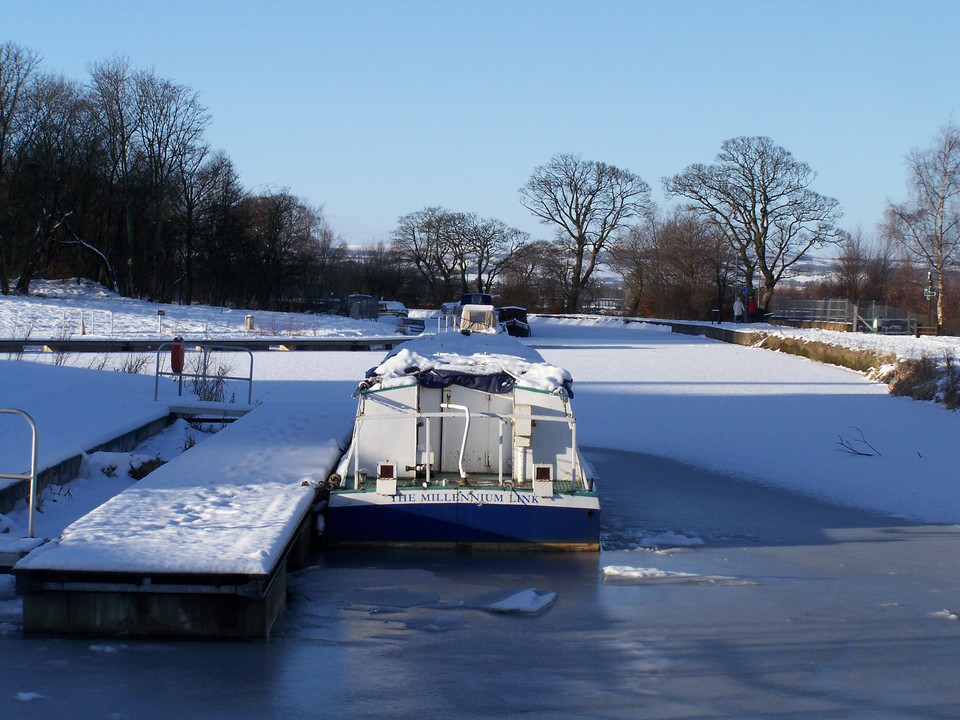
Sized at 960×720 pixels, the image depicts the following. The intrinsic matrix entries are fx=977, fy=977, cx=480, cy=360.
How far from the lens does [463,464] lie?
10.5 m

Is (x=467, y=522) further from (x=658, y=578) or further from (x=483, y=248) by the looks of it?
(x=483, y=248)

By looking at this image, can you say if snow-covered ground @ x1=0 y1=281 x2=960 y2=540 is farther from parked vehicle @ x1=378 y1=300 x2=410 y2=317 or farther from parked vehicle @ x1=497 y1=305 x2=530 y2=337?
parked vehicle @ x1=378 y1=300 x2=410 y2=317

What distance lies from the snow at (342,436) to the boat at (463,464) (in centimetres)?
28

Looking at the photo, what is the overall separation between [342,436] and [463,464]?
3.28m

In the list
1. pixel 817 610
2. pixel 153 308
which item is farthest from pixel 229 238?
pixel 817 610

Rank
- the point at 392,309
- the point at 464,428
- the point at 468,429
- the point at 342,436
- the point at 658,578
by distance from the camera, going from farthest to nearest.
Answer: the point at 392,309
the point at 342,436
the point at 464,428
the point at 468,429
the point at 658,578

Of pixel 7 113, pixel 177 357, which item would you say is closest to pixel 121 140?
pixel 7 113

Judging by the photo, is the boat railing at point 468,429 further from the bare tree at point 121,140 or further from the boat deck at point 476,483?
the bare tree at point 121,140

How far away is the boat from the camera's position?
31.8 ft

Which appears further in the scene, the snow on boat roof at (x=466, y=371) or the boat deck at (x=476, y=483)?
the snow on boat roof at (x=466, y=371)

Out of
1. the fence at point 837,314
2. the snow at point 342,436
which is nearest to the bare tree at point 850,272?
the fence at point 837,314

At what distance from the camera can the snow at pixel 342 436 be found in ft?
25.8

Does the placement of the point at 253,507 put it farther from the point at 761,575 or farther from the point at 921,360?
the point at 921,360

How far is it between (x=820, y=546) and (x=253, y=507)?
5.81 meters
